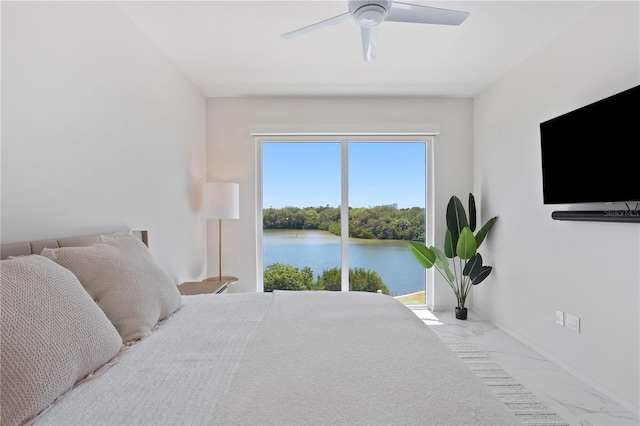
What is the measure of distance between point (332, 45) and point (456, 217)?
7.07 feet

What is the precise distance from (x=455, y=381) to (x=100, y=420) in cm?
87

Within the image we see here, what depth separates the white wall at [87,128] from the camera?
1352mm

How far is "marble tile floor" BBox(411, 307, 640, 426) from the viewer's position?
1.86m

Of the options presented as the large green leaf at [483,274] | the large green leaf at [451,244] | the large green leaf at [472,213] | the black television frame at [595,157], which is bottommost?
the large green leaf at [483,274]

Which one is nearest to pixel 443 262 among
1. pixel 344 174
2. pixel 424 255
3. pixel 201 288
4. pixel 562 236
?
pixel 424 255

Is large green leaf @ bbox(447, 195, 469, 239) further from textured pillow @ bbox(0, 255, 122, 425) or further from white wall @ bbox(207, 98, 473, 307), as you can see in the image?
textured pillow @ bbox(0, 255, 122, 425)

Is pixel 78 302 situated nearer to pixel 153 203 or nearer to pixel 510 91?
pixel 153 203

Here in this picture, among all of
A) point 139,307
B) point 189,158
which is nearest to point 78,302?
point 139,307

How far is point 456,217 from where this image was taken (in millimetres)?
3512

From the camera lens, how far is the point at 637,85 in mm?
1839

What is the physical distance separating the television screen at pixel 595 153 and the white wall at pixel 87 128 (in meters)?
2.92

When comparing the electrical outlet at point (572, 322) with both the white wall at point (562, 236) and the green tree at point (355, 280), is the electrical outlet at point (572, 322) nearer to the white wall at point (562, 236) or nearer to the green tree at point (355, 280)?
the white wall at point (562, 236)

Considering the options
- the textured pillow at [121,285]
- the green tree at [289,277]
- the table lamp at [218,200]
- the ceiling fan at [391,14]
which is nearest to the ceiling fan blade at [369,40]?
the ceiling fan at [391,14]

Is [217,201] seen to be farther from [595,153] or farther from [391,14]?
[595,153]
